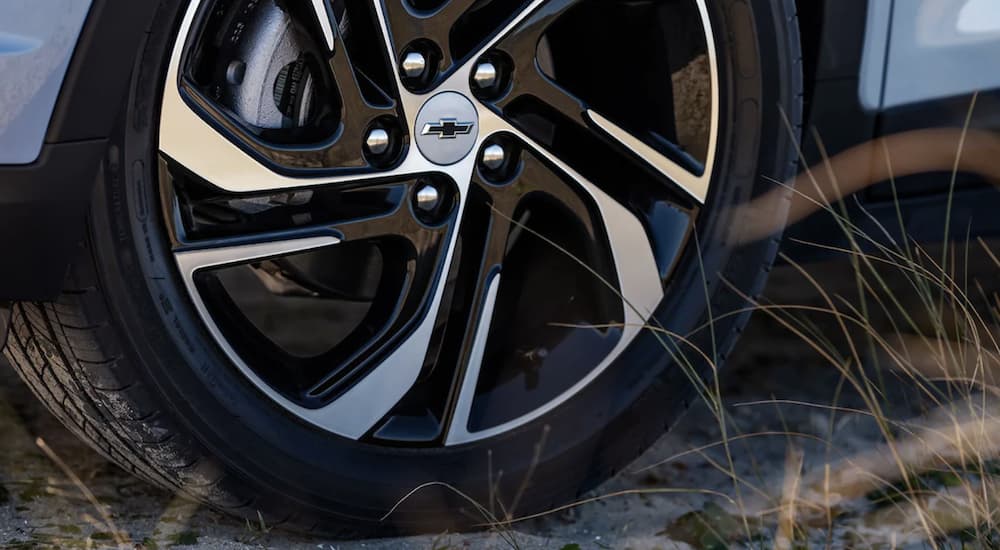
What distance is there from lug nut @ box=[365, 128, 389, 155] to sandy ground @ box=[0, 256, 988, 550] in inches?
21.6

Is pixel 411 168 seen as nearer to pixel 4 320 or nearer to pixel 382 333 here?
pixel 382 333

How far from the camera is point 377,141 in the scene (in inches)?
66.9

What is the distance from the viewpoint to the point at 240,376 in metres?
1.65

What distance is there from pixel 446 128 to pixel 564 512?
673 millimetres

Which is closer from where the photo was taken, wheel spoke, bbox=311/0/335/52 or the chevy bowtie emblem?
wheel spoke, bbox=311/0/335/52

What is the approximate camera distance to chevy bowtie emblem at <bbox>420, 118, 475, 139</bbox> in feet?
5.64

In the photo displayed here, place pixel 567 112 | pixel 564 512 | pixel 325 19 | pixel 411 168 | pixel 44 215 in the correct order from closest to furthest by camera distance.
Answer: pixel 44 215 < pixel 325 19 < pixel 411 168 < pixel 567 112 < pixel 564 512

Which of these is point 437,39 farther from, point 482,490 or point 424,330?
point 482,490

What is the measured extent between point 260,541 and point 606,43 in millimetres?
930

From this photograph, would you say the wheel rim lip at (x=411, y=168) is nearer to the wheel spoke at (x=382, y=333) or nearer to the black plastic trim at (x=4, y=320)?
the wheel spoke at (x=382, y=333)

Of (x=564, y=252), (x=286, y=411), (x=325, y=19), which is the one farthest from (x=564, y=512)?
Answer: (x=325, y=19)

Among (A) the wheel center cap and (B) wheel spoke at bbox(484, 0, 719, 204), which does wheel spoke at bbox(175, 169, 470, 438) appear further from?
(B) wheel spoke at bbox(484, 0, 719, 204)

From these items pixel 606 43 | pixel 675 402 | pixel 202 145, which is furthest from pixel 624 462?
pixel 202 145

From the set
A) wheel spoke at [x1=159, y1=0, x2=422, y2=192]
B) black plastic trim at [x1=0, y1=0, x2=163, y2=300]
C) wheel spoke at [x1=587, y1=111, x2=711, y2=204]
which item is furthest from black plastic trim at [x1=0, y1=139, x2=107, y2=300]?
wheel spoke at [x1=587, y1=111, x2=711, y2=204]
